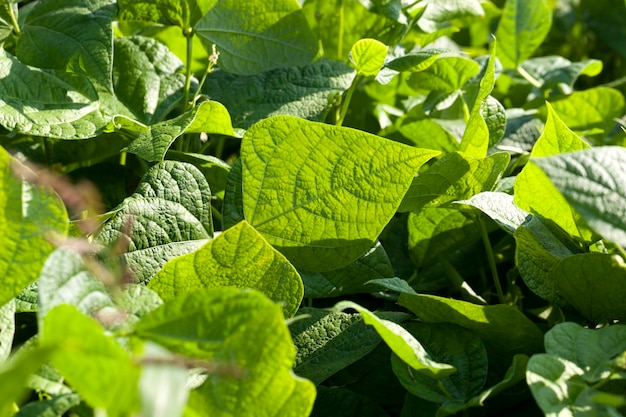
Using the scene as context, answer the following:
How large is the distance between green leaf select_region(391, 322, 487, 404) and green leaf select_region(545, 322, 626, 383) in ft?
0.23

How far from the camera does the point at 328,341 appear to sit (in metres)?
0.60

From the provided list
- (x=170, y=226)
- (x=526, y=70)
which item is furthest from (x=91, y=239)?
(x=526, y=70)

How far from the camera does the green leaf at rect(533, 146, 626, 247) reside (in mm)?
456

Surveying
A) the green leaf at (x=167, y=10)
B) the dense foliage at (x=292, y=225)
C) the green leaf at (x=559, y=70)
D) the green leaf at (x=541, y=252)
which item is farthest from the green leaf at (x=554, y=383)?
the green leaf at (x=559, y=70)

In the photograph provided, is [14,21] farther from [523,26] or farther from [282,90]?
[523,26]

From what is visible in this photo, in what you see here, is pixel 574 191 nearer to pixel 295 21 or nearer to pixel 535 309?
pixel 535 309

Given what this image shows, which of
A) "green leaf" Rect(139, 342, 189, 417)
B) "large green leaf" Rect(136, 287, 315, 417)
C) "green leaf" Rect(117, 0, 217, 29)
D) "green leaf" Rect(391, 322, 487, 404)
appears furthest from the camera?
"green leaf" Rect(117, 0, 217, 29)

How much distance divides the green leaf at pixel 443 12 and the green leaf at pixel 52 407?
65 centimetres

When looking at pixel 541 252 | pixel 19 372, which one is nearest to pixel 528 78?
pixel 541 252

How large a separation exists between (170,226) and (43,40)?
25 cm

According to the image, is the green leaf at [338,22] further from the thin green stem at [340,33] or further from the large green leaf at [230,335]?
the large green leaf at [230,335]

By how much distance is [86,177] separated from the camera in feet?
2.47

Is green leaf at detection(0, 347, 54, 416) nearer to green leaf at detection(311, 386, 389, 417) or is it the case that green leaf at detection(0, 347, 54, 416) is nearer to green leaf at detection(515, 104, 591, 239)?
green leaf at detection(311, 386, 389, 417)

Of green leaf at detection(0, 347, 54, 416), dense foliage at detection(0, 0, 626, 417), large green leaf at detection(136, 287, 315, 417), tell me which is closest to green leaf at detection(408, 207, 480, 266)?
dense foliage at detection(0, 0, 626, 417)
